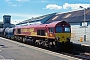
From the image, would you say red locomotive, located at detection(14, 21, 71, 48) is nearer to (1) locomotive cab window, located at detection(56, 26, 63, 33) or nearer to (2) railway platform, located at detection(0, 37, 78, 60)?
(1) locomotive cab window, located at detection(56, 26, 63, 33)

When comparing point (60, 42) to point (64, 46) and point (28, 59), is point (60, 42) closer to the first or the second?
point (64, 46)

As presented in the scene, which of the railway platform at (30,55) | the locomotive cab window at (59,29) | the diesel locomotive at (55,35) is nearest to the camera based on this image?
the railway platform at (30,55)

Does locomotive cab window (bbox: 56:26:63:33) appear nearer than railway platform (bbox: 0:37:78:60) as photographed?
No

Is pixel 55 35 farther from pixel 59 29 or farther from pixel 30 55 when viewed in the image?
pixel 30 55

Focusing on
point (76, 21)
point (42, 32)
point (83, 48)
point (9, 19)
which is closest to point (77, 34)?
point (76, 21)

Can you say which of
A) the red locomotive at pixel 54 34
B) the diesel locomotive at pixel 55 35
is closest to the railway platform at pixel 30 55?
the diesel locomotive at pixel 55 35

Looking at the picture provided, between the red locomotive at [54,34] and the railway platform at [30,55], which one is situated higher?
the red locomotive at [54,34]

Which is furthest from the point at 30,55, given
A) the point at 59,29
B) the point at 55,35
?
the point at 59,29

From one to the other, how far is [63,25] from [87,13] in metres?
24.7

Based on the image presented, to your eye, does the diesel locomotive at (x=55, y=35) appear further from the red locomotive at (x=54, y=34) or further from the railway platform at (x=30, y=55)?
the railway platform at (x=30, y=55)

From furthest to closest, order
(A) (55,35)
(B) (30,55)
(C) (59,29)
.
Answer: (C) (59,29)
(A) (55,35)
(B) (30,55)

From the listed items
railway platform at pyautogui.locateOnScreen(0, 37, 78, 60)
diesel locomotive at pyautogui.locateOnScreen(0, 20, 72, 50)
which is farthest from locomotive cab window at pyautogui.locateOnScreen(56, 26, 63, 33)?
railway platform at pyautogui.locateOnScreen(0, 37, 78, 60)

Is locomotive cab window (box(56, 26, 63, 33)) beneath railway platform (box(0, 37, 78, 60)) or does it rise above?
above

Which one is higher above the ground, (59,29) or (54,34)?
(59,29)
